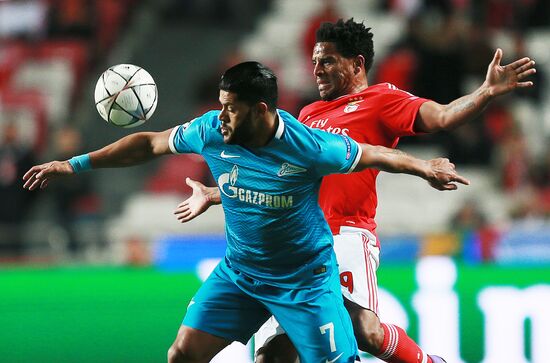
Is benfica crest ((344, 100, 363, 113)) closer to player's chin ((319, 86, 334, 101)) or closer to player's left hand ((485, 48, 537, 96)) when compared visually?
player's chin ((319, 86, 334, 101))

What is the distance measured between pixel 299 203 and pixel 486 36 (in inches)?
315

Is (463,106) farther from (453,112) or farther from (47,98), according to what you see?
(47,98)

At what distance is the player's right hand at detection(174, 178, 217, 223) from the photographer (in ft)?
19.1

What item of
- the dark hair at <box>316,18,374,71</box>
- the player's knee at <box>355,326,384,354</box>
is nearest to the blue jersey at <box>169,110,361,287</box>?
the player's knee at <box>355,326,384,354</box>

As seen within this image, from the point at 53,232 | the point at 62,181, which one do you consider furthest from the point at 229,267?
the point at 62,181

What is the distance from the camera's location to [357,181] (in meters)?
5.94

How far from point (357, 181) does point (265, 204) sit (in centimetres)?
78

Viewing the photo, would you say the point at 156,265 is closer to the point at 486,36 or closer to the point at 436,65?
the point at 436,65

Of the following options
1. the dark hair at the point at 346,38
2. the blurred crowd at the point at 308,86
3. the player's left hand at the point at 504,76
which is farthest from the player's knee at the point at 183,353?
the blurred crowd at the point at 308,86

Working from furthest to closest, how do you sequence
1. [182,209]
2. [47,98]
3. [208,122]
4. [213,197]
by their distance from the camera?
[47,98], [213,197], [182,209], [208,122]

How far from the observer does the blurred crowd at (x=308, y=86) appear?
11.4m

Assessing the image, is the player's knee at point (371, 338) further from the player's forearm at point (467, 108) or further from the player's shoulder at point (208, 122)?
the player's shoulder at point (208, 122)

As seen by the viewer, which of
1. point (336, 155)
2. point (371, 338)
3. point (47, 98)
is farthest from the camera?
point (47, 98)

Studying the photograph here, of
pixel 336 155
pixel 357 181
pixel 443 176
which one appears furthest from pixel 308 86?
pixel 443 176
